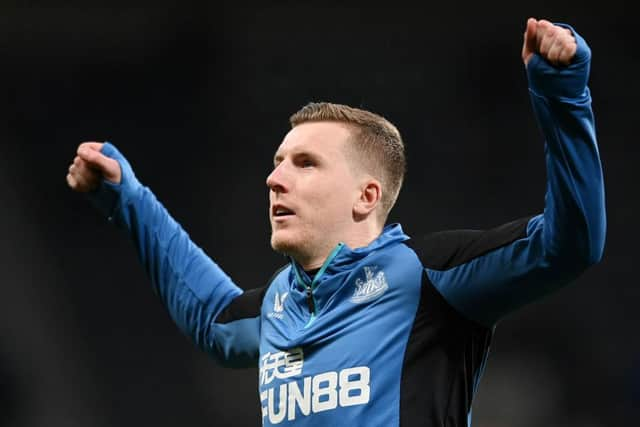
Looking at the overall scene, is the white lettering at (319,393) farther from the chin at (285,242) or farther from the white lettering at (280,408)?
the chin at (285,242)

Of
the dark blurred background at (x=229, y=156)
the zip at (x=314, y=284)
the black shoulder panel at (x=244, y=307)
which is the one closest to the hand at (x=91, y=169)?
the black shoulder panel at (x=244, y=307)

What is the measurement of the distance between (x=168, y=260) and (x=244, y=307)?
0.24 m

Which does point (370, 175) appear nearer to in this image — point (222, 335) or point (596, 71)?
point (222, 335)

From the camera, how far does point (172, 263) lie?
7.55 feet

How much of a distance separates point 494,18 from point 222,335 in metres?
3.28

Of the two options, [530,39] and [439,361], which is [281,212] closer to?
[439,361]

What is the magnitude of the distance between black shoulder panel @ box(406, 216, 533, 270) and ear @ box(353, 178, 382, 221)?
0.54ft

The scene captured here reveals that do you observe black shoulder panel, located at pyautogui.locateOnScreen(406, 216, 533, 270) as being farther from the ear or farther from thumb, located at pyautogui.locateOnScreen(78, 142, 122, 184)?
thumb, located at pyautogui.locateOnScreen(78, 142, 122, 184)

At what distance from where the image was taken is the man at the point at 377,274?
151 centimetres

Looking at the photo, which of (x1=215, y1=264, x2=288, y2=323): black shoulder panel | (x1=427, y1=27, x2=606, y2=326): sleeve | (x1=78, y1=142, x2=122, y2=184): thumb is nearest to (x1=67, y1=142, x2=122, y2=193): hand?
(x1=78, y1=142, x2=122, y2=184): thumb

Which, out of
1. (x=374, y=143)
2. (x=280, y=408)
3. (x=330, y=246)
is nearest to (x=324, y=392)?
(x=280, y=408)

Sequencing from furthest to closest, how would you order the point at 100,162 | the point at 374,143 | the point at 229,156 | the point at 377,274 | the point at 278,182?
the point at 229,156
the point at 100,162
the point at 374,143
the point at 278,182
the point at 377,274

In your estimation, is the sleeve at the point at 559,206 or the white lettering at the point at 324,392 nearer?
the sleeve at the point at 559,206

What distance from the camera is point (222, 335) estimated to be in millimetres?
2217
